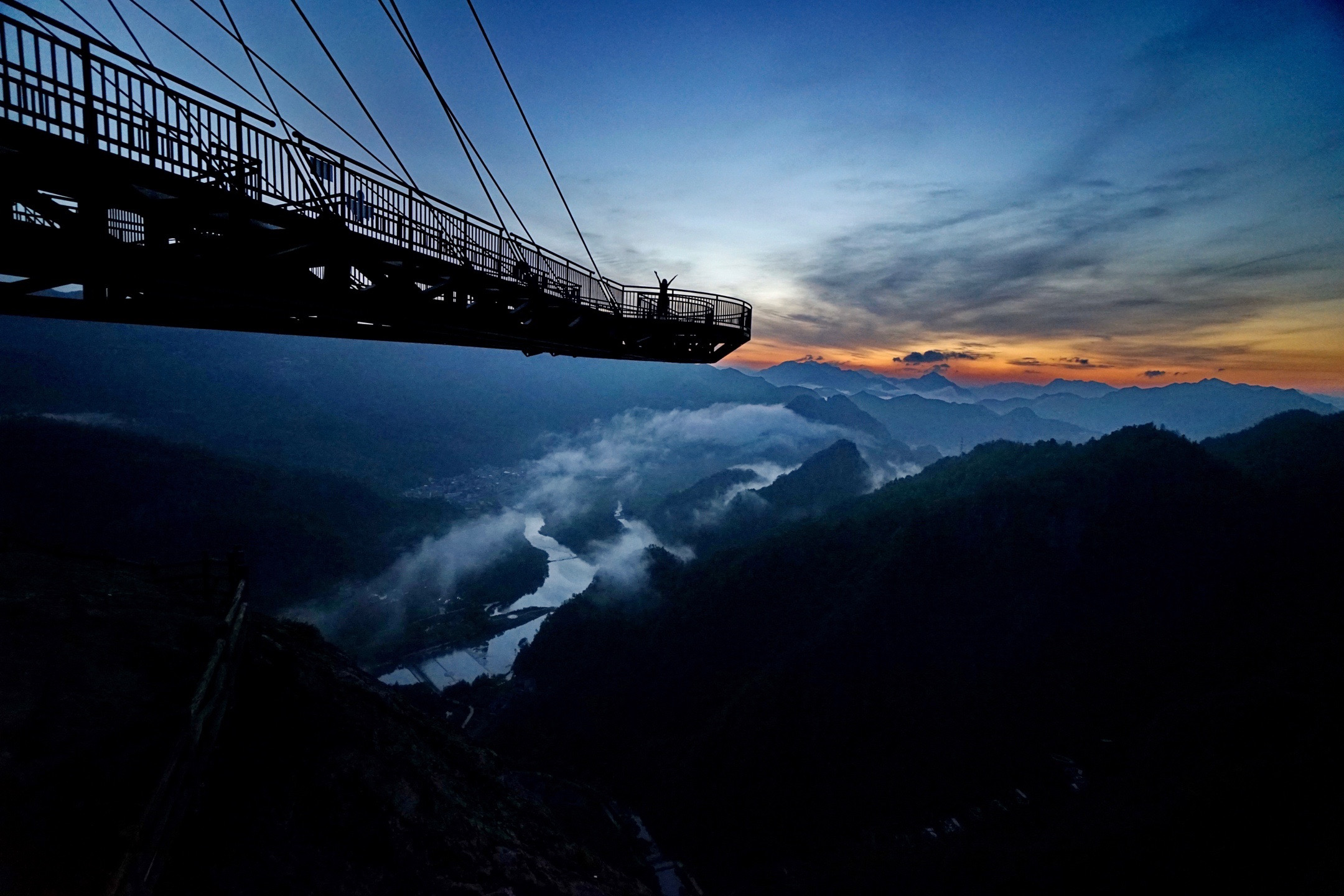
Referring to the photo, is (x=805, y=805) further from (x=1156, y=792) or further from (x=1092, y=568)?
(x=1092, y=568)

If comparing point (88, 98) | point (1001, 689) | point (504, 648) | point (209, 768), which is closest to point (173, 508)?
point (504, 648)

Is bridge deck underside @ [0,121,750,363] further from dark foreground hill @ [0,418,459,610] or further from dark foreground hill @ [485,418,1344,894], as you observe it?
dark foreground hill @ [0,418,459,610]

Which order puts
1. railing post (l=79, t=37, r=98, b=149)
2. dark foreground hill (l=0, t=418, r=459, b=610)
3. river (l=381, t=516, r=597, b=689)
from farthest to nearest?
dark foreground hill (l=0, t=418, r=459, b=610)
river (l=381, t=516, r=597, b=689)
railing post (l=79, t=37, r=98, b=149)

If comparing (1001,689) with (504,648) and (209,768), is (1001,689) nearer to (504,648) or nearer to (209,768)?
(504,648)

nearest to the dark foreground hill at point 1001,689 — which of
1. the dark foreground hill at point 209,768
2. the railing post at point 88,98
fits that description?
the dark foreground hill at point 209,768

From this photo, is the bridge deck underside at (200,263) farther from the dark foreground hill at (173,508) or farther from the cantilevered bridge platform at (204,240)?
the dark foreground hill at (173,508)

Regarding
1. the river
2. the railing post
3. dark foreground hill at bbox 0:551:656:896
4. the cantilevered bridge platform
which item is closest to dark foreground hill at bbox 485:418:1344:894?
the river
